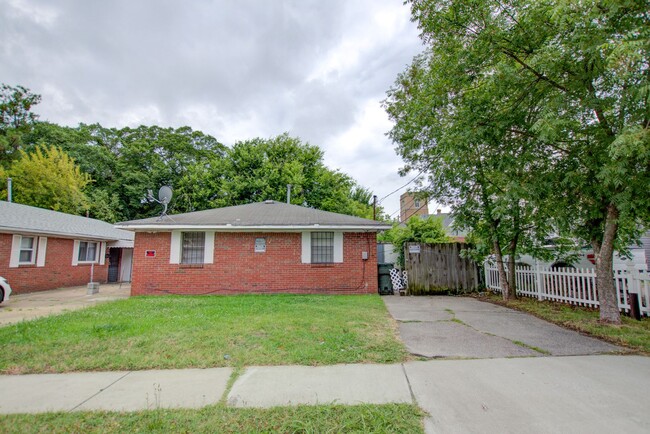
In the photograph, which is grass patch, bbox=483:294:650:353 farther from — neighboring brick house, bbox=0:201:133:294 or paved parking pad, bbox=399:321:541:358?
neighboring brick house, bbox=0:201:133:294

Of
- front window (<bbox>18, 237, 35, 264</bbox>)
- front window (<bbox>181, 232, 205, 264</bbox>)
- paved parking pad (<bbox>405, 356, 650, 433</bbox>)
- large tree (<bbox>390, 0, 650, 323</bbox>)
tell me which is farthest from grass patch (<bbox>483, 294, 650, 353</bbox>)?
front window (<bbox>18, 237, 35, 264</bbox>)

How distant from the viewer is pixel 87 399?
302 cm

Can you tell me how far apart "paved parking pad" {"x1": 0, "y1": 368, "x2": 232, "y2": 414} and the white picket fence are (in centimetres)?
866

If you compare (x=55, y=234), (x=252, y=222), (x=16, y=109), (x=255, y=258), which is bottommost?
(x=255, y=258)

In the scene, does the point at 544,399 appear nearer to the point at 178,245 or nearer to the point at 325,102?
the point at 178,245

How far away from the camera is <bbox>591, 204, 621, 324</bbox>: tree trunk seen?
19.1 ft

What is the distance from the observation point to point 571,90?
18.6 ft

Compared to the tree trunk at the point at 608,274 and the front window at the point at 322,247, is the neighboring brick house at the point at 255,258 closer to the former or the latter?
the front window at the point at 322,247

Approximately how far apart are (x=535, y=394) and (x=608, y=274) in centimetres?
479

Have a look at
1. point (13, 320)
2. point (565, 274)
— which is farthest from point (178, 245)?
point (565, 274)

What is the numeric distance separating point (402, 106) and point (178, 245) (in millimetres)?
9742

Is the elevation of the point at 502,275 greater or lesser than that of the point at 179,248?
lesser

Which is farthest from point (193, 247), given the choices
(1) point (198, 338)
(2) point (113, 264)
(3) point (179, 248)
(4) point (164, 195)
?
(2) point (113, 264)

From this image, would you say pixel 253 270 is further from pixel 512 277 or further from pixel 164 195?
pixel 512 277
